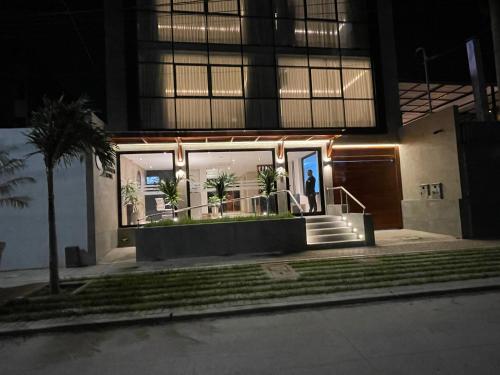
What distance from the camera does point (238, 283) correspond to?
701 centimetres

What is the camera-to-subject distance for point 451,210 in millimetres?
12320

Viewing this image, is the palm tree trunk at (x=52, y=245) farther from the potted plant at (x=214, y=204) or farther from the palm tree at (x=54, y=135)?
the potted plant at (x=214, y=204)

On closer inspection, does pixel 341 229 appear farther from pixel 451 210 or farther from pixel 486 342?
pixel 486 342

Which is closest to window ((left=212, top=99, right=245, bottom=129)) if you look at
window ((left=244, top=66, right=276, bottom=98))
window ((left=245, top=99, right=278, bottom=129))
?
window ((left=245, top=99, right=278, bottom=129))

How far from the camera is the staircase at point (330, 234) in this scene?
438 inches

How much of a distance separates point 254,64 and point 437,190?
9516 millimetres

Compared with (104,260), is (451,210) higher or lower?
higher

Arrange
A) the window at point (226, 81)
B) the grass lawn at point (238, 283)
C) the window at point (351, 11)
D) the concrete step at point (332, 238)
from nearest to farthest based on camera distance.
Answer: the grass lawn at point (238, 283) < the concrete step at point (332, 238) < the window at point (226, 81) < the window at point (351, 11)

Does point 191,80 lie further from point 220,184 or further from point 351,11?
point 351,11

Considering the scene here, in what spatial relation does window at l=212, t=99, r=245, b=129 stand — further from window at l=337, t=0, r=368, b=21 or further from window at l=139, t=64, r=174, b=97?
window at l=337, t=0, r=368, b=21

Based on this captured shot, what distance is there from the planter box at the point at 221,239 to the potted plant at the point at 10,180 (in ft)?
11.1

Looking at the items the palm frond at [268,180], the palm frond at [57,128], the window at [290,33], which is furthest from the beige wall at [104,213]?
the window at [290,33]

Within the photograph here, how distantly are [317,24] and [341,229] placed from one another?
401 inches

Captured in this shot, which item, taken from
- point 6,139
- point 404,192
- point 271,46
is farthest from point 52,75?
point 404,192
